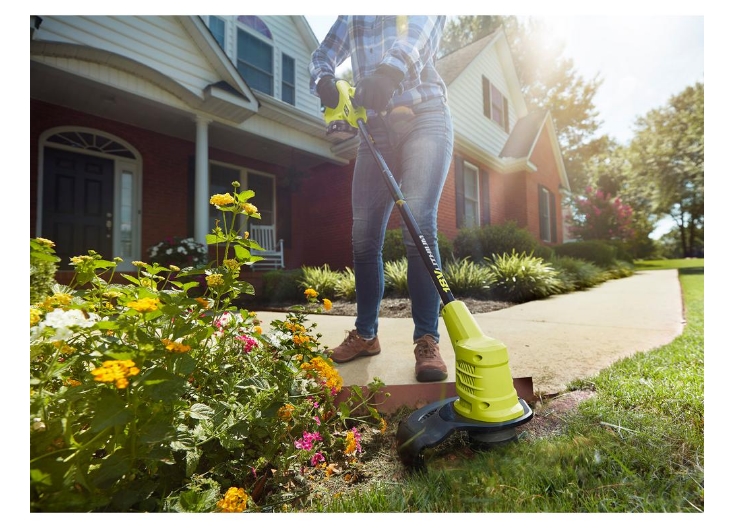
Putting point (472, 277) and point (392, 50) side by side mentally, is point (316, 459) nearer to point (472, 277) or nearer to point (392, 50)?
point (392, 50)

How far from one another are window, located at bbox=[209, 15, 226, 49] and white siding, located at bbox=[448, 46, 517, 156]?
1037 millimetres

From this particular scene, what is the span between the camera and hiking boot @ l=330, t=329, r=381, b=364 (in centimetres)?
127

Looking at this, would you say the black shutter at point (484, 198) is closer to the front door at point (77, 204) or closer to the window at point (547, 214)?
the window at point (547, 214)

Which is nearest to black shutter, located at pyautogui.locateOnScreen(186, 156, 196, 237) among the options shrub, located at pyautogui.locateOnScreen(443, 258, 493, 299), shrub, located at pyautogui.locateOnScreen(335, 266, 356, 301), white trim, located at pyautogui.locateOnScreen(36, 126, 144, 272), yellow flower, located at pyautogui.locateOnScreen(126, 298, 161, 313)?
white trim, located at pyautogui.locateOnScreen(36, 126, 144, 272)

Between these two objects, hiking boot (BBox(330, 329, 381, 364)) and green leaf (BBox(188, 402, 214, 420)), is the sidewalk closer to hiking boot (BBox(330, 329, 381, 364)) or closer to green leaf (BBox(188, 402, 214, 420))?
hiking boot (BBox(330, 329, 381, 364))

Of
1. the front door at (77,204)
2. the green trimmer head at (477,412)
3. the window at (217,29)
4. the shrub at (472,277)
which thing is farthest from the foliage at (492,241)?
Answer: the front door at (77,204)

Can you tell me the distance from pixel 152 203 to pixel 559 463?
163 centimetres

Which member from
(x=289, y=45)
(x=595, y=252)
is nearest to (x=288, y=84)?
(x=289, y=45)

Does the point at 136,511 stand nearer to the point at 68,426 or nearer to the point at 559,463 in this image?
the point at 68,426

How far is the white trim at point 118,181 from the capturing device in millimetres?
1243

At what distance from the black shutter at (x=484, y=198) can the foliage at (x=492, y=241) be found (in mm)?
50

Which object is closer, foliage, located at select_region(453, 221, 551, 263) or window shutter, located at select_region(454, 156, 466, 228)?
window shutter, located at select_region(454, 156, 466, 228)
